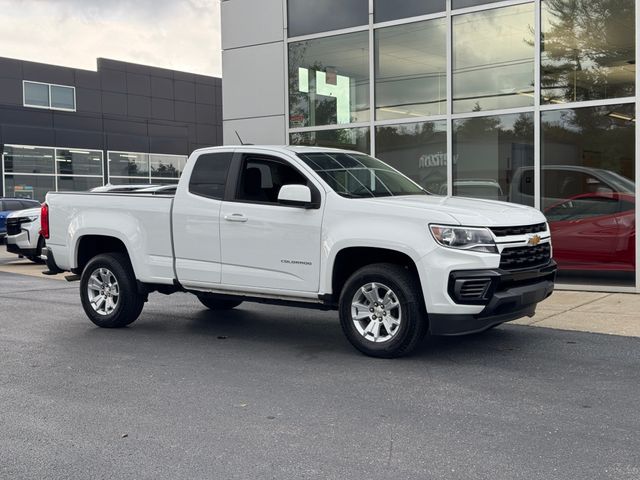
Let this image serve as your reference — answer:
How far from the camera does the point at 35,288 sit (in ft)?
42.7

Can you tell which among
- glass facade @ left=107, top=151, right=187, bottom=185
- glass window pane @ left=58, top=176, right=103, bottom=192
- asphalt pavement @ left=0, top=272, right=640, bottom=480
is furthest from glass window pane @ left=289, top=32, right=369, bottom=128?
glass facade @ left=107, top=151, right=187, bottom=185

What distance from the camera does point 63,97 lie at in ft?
138

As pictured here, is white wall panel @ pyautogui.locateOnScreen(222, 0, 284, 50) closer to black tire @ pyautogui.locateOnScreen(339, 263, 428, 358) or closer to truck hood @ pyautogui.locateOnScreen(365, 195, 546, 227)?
truck hood @ pyautogui.locateOnScreen(365, 195, 546, 227)

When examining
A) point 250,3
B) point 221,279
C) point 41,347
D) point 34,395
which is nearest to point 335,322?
point 221,279

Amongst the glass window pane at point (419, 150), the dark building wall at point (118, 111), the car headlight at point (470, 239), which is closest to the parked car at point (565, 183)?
the glass window pane at point (419, 150)

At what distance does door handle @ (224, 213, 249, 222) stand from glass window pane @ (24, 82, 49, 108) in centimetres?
3593

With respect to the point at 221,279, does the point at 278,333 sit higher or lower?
lower

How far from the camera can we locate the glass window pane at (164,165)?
44500 mm

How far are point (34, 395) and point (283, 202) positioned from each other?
9.40 feet

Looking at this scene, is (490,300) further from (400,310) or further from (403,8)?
(403,8)

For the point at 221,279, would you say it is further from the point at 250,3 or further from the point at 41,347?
the point at 250,3

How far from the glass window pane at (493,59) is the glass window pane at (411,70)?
0.28 meters

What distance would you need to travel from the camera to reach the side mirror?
7.04m

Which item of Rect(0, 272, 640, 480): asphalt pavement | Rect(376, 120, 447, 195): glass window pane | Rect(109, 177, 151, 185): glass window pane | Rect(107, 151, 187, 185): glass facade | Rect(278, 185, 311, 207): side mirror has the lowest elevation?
Rect(0, 272, 640, 480): asphalt pavement
